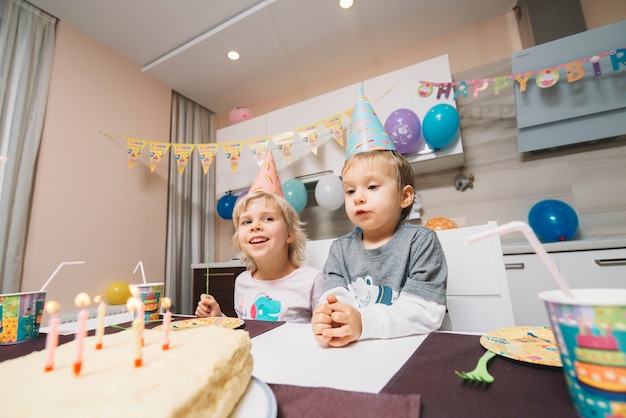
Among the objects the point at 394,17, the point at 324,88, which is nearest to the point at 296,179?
the point at 324,88

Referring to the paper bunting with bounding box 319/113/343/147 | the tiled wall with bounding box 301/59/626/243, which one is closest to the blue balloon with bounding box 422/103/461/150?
the tiled wall with bounding box 301/59/626/243

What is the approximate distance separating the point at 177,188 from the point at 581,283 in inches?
121

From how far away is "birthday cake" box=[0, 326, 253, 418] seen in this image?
226 mm

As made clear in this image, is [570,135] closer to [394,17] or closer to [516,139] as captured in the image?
[516,139]

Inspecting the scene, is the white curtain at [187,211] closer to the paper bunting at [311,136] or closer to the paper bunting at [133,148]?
the paper bunting at [133,148]

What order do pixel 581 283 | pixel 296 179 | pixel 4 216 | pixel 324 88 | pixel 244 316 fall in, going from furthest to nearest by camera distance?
pixel 324 88 → pixel 296 179 → pixel 4 216 → pixel 581 283 → pixel 244 316

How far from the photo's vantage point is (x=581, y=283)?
4.72ft

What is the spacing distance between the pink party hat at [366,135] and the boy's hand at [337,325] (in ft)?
2.04

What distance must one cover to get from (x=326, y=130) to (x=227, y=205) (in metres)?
1.15

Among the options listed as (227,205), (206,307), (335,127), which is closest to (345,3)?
(335,127)

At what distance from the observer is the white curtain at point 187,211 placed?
2.79 metres

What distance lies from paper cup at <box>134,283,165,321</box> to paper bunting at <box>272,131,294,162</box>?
5.60 ft

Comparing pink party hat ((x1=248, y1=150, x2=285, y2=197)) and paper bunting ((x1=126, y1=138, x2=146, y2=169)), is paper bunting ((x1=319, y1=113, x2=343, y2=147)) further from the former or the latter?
paper bunting ((x1=126, y1=138, x2=146, y2=169))

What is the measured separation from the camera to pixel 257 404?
0.98ft
